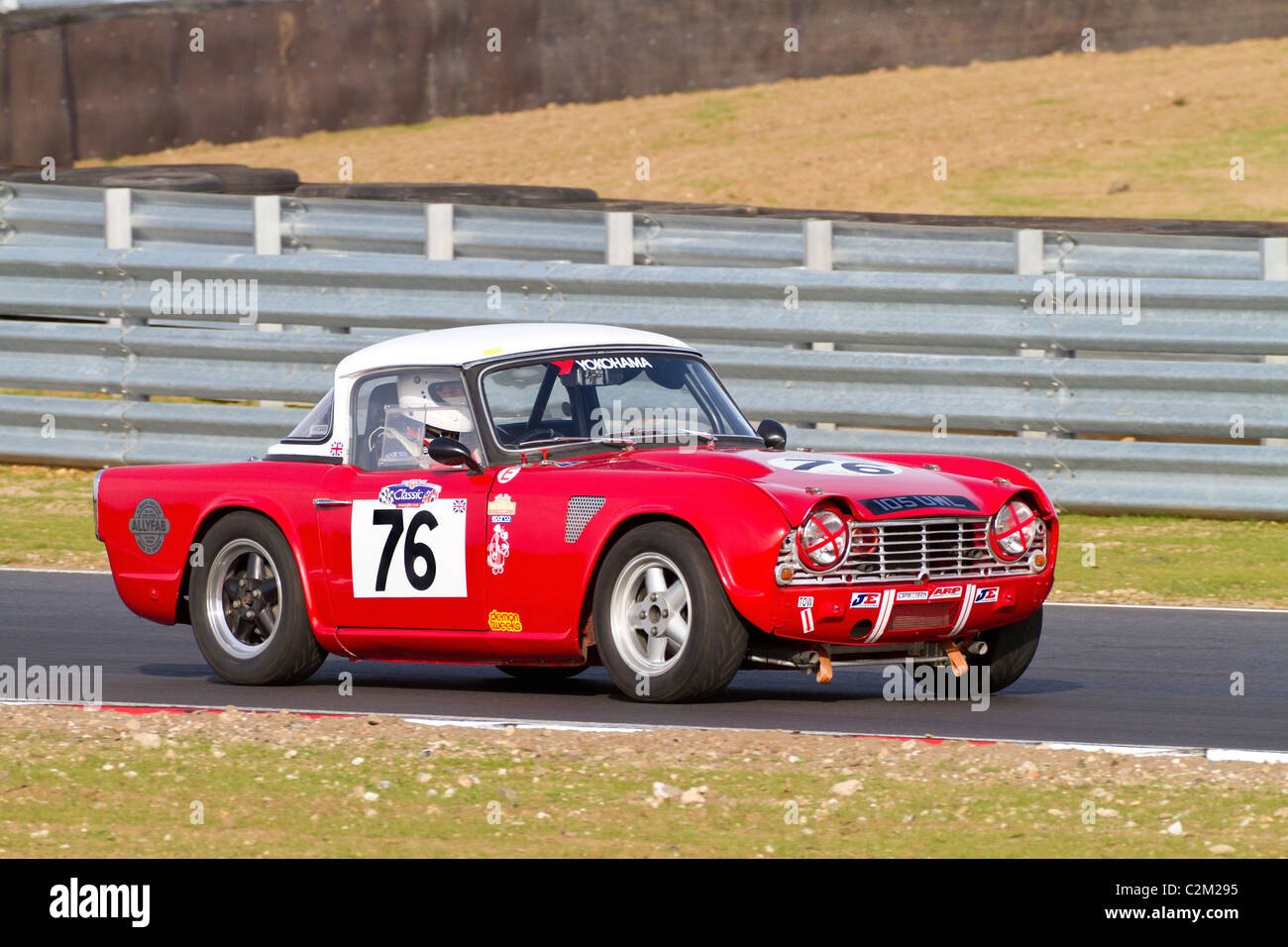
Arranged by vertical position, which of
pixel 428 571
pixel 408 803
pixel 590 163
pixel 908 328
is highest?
pixel 590 163

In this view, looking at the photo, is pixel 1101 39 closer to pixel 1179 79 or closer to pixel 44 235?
pixel 1179 79

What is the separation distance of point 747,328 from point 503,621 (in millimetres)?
6112

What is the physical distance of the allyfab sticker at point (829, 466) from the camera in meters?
7.93

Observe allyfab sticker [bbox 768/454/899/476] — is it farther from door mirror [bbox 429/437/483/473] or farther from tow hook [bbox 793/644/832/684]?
door mirror [bbox 429/437/483/473]

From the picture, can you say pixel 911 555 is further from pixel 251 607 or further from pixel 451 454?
pixel 251 607

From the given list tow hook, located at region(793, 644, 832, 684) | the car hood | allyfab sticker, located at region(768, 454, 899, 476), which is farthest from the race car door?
tow hook, located at region(793, 644, 832, 684)

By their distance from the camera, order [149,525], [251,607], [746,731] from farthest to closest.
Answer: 1. [149,525]
2. [251,607]
3. [746,731]

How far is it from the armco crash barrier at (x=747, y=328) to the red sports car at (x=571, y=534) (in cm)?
455

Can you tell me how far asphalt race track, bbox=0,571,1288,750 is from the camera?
7695 millimetres

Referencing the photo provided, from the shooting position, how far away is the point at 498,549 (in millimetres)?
8133

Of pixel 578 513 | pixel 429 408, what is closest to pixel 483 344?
pixel 429 408

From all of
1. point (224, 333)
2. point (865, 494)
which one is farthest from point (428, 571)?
point (224, 333)
